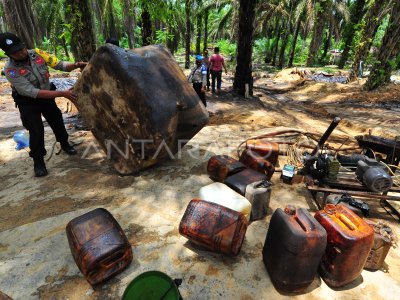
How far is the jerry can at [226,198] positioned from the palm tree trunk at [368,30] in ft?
40.1

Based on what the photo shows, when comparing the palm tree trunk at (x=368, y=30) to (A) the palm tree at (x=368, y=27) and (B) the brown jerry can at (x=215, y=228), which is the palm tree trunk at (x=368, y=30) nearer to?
(A) the palm tree at (x=368, y=27)

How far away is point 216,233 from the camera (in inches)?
87.2

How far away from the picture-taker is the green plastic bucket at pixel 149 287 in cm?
173

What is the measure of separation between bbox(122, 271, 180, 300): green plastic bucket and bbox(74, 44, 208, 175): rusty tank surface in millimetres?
1790

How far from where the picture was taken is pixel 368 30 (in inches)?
462

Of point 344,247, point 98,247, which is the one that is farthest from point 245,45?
point 98,247

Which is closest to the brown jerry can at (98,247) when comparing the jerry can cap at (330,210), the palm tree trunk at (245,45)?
the jerry can cap at (330,210)

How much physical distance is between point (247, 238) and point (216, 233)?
0.49m

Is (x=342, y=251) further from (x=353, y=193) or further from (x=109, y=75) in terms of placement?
(x=109, y=75)

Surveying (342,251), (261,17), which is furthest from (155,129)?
(261,17)

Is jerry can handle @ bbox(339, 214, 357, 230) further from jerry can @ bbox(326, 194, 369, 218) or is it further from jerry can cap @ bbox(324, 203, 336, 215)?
jerry can @ bbox(326, 194, 369, 218)

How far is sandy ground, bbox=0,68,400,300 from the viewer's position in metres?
2.06

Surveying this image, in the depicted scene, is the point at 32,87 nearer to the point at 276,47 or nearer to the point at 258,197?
the point at 258,197

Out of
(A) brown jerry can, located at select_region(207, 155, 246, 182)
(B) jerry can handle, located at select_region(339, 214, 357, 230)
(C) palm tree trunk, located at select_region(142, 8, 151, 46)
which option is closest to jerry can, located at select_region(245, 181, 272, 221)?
(A) brown jerry can, located at select_region(207, 155, 246, 182)
